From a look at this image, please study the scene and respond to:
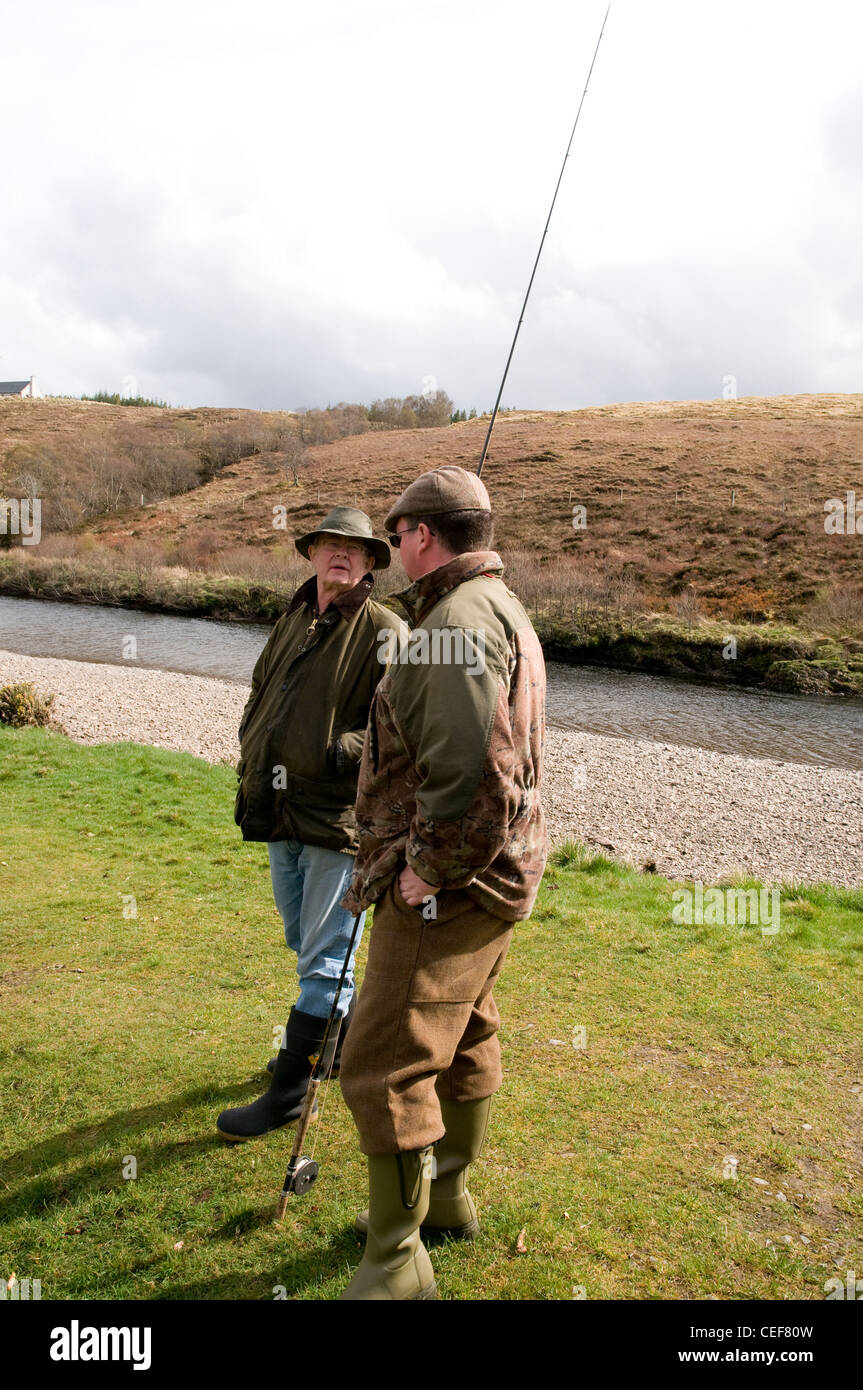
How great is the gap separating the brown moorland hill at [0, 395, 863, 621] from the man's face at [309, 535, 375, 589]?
3360cm

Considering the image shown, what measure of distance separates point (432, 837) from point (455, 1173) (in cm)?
149

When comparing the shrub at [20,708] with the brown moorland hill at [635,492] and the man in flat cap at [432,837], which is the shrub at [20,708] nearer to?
the man in flat cap at [432,837]

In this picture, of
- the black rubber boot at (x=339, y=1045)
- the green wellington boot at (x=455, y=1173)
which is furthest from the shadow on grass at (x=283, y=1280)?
the black rubber boot at (x=339, y=1045)

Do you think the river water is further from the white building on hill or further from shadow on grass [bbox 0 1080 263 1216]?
the white building on hill

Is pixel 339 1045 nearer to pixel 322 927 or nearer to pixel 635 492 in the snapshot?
pixel 322 927

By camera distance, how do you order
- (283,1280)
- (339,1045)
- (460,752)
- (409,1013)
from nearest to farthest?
1. (460,752)
2. (409,1013)
3. (283,1280)
4. (339,1045)

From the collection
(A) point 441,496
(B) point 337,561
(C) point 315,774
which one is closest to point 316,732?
(C) point 315,774

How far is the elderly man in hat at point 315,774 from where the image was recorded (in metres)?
3.87

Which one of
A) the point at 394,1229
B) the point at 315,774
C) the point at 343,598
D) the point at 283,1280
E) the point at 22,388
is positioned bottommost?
the point at 283,1280

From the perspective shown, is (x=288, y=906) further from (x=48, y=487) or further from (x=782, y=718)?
(x=48, y=487)

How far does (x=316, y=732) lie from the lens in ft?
12.9

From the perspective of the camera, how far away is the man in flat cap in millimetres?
2586

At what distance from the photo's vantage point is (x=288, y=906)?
4.12 m
